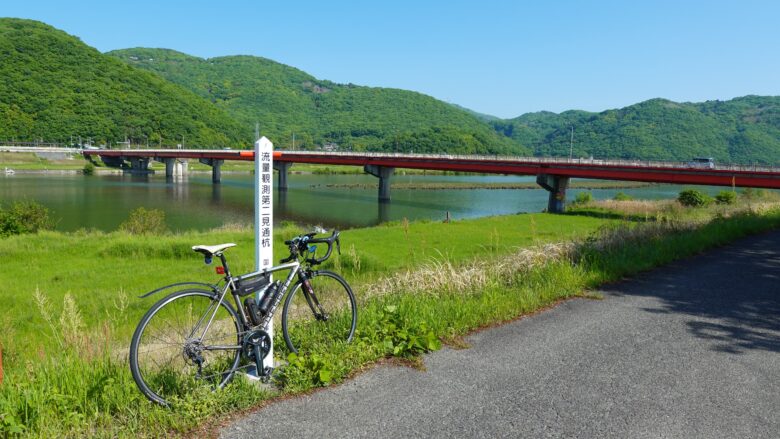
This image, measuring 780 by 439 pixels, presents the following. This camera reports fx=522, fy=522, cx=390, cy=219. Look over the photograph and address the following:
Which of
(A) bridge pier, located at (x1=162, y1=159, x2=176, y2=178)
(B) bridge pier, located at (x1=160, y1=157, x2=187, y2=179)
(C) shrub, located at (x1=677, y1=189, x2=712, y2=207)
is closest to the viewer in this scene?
(C) shrub, located at (x1=677, y1=189, x2=712, y2=207)

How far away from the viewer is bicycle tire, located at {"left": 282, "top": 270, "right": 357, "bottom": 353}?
203 inches

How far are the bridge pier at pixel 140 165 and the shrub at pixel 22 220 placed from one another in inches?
2950

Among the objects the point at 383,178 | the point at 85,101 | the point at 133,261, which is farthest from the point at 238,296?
the point at 85,101

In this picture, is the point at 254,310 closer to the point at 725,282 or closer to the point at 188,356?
the point at 188,356

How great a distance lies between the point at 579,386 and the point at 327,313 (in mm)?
2543

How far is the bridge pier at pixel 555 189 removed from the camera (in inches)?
1702

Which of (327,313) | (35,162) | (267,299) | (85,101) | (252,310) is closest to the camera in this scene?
(252,310)

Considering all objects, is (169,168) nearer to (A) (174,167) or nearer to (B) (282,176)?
(A) (174,167)

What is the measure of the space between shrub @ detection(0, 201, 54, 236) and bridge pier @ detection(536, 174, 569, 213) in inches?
1387

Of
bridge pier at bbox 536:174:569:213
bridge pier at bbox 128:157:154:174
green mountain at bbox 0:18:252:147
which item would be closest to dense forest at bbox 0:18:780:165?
green mountain at bbox 0:18:252:147

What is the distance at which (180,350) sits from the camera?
418 cm

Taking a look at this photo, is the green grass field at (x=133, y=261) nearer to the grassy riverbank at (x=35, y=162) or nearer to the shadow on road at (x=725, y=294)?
the shadow on road at (x=725, y=294)

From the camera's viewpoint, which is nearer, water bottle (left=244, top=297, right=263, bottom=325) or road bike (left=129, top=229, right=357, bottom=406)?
road bike (left=129, top=229, right=357, bottom=406)

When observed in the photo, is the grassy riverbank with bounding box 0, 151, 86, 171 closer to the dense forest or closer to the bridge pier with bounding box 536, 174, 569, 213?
the dense forest
